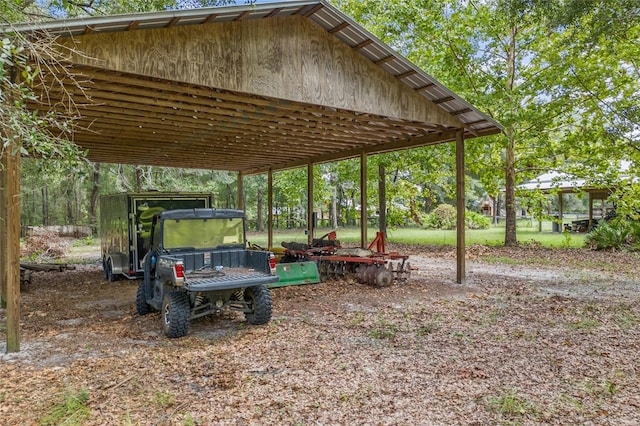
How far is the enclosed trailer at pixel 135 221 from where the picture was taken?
9586mm

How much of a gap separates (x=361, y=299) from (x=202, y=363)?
3.90m

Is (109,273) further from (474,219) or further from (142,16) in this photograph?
(474,219)

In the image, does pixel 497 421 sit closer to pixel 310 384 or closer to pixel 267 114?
pixel 310 384

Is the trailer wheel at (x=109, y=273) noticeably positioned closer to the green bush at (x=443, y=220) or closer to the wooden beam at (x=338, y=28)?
the wooden beam at (x=338, y=28)

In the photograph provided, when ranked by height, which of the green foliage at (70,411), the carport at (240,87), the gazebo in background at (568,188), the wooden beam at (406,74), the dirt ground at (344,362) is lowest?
the dirt ground at (344,362)

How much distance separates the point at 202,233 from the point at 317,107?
3150 millimetres

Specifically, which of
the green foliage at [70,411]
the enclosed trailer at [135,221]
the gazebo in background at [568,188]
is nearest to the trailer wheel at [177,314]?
the green foliage at [70,411]

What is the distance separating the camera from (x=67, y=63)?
17.3 ft

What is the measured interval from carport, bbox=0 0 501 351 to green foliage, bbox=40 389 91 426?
201 centimetres

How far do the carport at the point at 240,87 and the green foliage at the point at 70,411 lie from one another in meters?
2.01

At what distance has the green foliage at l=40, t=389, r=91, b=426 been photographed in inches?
131

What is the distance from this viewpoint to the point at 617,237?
1427cm

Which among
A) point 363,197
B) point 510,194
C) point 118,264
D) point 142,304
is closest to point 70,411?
point 142,304

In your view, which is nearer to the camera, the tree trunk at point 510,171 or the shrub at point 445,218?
the tree trunk at point 510,171
